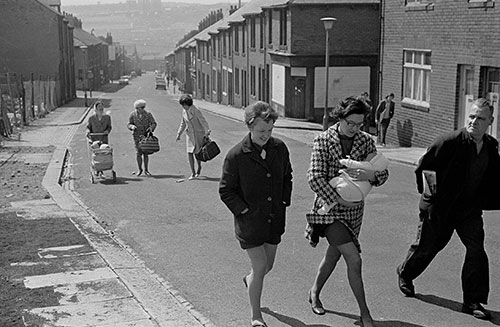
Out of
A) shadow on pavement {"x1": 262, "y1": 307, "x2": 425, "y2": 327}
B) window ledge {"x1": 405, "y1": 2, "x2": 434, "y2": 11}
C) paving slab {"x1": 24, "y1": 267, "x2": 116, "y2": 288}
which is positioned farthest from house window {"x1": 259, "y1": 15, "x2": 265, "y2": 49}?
shadow on pavement {"x1": 262, "y1": 307, "x2": 425, "y2": 327}

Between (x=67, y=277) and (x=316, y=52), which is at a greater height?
(x=316, y=52)

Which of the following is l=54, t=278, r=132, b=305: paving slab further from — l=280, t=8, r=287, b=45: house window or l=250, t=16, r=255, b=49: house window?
l=250, t=16, r=255, b=49: house window

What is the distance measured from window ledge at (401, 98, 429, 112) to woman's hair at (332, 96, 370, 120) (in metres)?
15.9

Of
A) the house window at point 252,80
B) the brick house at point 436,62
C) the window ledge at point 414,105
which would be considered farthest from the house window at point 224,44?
the window ledge at point 414,105

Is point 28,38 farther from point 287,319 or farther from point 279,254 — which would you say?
point 287,319

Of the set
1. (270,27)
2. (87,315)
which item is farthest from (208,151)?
(270,27)

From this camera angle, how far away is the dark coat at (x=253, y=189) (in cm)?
593

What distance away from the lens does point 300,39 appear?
117ft

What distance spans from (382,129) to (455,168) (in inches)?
705

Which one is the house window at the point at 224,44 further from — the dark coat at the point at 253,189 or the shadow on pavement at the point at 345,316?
the dark coat at the point at 253,189

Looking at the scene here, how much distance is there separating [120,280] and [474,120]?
3.84m

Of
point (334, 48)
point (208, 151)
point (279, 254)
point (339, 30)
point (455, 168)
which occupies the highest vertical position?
point (339, 30)

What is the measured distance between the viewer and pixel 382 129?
24.2m

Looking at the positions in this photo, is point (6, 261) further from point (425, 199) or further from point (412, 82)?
point (412, 82)
